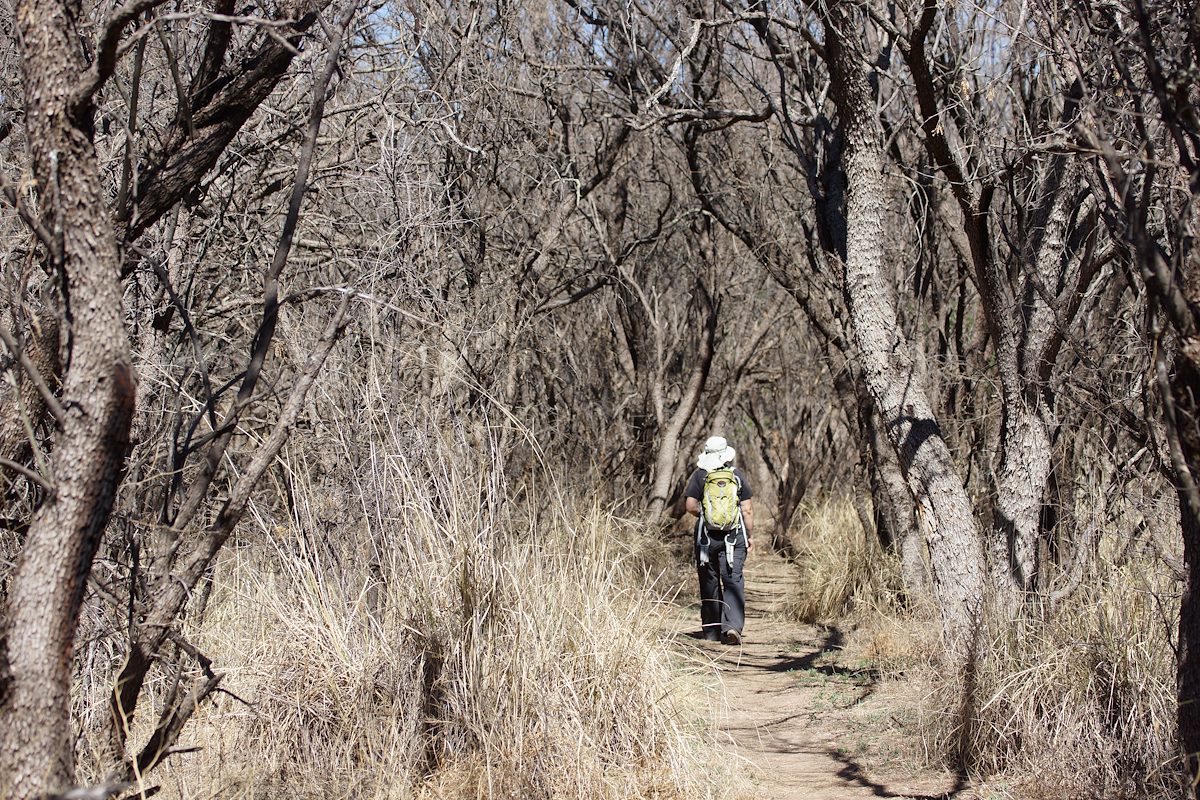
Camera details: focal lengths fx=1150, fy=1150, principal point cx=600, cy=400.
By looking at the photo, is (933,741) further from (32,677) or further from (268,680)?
(32,677)

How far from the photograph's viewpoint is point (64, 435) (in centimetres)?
228

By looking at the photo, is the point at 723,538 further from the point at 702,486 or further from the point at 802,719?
the point at 802,719

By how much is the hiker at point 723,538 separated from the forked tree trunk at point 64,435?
6.23 m

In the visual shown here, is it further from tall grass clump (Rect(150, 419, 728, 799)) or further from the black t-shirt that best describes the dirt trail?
the black t-shirt

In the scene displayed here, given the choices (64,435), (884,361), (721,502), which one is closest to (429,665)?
(64,435)

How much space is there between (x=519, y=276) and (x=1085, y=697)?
17.8 ft

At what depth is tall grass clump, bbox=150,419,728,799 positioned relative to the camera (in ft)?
13.8

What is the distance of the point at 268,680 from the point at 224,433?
155 centimetres

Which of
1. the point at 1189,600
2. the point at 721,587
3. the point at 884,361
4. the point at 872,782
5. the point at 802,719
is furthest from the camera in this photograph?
the point at 721,587

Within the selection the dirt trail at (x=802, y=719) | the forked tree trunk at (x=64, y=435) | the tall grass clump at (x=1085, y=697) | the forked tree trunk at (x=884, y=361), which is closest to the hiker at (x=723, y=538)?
the dirt trail at (x=802, y=719)

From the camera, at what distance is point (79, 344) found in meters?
2.30

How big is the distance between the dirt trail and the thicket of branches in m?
0.48

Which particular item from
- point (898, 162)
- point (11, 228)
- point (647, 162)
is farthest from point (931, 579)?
point (647, 162)

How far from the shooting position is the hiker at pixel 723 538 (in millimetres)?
8320
